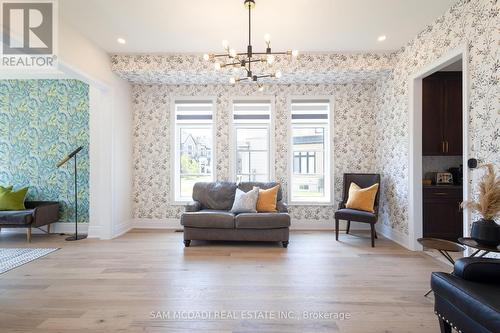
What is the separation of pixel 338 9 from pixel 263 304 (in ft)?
10.9

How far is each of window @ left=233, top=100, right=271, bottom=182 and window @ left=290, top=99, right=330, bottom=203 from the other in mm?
529

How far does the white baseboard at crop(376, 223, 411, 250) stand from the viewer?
3904mm

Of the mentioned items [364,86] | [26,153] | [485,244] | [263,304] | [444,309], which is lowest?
[263,304]

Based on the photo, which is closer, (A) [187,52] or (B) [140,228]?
(A) [187,52]

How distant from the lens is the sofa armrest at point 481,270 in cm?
166

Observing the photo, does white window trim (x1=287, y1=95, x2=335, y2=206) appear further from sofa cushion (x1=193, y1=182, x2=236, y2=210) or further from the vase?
the vase

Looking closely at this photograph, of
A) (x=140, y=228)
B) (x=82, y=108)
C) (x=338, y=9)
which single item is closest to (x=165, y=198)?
(x=140, y=228)

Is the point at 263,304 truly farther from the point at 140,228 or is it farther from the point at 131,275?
the point at 140,228

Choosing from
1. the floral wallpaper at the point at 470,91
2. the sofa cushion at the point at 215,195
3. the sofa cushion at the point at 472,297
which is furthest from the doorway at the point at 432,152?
the sofa cushion at the point at 215,195

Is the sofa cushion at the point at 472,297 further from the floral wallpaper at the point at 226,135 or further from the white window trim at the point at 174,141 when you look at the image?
the white window trim at the point at 174,141

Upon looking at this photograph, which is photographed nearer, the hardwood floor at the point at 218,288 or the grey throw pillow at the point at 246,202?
the hardwood floor at the point at 218,288

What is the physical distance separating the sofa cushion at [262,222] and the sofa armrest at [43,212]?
3.19 meters

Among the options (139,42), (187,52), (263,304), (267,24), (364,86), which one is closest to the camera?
(263,304)

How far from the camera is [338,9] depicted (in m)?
3.07
